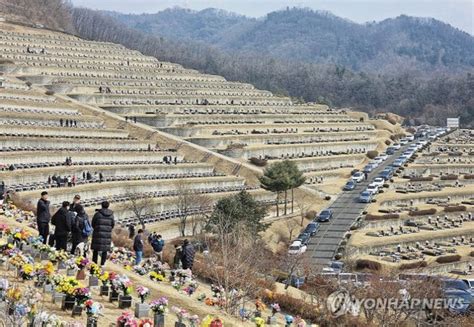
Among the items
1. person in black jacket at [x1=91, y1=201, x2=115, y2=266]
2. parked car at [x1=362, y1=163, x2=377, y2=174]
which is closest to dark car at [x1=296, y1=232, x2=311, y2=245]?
parked car at [x1=362, y1=163, x2=377, y2=174]

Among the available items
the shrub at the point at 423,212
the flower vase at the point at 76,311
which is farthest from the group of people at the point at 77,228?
the shrub at the point at 423,212

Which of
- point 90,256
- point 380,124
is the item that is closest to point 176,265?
point 90,256

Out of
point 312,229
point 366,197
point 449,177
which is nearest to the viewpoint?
point 312,229

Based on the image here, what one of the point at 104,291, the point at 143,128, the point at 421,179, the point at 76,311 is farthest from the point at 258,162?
the point at 76,311

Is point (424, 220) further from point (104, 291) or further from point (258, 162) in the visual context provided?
point (104, 291)

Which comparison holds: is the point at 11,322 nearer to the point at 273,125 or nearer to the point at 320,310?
the point at 320,310
